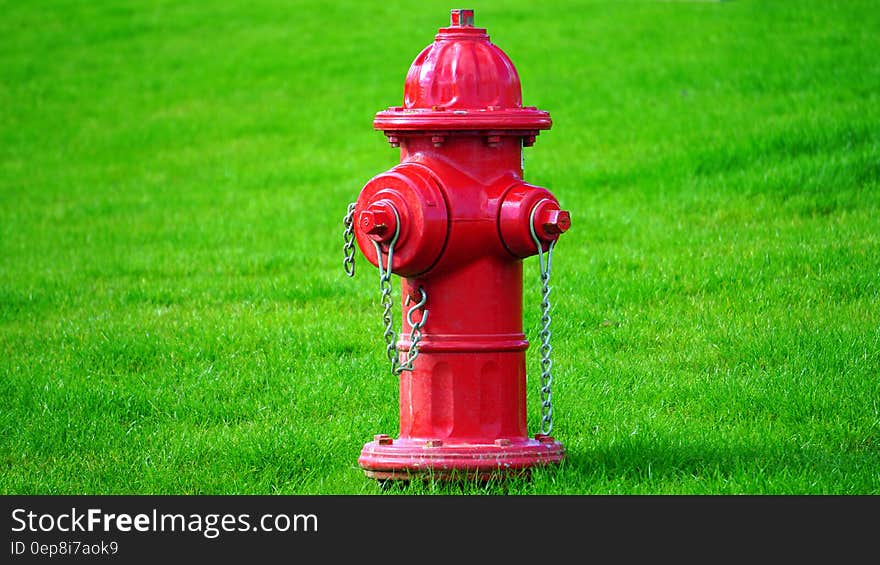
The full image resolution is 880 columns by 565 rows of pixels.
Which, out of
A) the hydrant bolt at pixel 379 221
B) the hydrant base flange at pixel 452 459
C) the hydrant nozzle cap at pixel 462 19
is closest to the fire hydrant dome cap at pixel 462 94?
the hydrant nozzle cap at pixel 462 19

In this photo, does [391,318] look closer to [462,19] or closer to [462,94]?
[462,94]

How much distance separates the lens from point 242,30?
20031 mm

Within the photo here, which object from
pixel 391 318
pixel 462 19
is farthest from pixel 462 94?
pixel 391 318

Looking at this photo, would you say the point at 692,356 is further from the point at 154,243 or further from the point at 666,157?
the point at 154,243

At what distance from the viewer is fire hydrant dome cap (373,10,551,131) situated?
4668 mm

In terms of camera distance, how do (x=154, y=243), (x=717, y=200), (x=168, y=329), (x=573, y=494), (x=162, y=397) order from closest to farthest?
(x=573, y=494)
(x=162, y=397)
(x=168, y=329)
(x=717, y=200)
(x=154, y=243)

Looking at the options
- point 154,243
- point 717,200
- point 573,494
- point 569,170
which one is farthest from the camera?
point 569,170

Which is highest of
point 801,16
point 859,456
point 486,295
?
point 801,16

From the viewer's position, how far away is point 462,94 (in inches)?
185

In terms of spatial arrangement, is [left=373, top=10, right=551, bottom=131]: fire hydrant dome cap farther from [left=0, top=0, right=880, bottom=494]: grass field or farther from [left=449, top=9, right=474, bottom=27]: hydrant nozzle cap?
[left=0, top=0, right=880, bottom=494]: grass field

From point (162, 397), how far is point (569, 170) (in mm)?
6016

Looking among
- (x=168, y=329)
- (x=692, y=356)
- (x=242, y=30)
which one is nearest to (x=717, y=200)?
(x=692, y=356)

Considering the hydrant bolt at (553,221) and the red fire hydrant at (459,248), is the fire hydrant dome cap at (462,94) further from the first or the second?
the hydrant bolt at (553,221)

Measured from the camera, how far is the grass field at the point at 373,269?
538 cm
